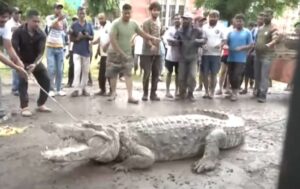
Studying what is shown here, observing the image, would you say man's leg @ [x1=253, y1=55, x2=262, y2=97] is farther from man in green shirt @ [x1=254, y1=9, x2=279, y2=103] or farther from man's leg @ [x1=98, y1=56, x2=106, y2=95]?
man's leg @ [x1=98, y1=56, x2=106, y2=95]

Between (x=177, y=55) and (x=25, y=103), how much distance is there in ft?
11.4

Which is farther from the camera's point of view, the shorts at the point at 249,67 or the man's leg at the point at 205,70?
the shorts at the point at 249,67

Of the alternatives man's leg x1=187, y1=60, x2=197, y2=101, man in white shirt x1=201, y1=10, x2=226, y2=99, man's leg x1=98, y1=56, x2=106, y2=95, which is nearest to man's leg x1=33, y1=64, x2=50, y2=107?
man's leg x1=98, y1=56, x2=106, y2=95

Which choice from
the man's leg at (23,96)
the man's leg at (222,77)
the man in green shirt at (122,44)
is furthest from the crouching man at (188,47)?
the man's leg at (23,96)

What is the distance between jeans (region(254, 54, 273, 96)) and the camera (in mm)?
9312

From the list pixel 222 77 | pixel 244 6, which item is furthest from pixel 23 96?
pixel 244 6

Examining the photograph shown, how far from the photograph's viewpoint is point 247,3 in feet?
55.2

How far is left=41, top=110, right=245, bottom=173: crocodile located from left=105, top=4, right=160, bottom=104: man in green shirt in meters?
2.99

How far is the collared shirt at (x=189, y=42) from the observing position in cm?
882

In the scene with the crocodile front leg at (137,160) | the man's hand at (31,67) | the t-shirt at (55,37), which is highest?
the t-shirt at (55,37)

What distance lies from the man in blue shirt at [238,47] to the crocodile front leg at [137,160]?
16.3ft

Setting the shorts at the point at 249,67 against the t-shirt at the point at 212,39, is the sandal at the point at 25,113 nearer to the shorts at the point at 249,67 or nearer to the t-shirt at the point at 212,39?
the t-shirt at the point at 212,39

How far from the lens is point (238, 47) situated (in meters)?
9.39

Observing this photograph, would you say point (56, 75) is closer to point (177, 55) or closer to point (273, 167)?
point (177, 55)
